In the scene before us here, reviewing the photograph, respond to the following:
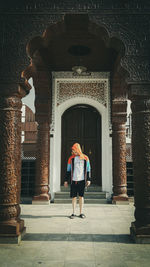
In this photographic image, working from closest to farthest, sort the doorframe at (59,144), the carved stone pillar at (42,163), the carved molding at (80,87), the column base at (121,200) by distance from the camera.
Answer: the column base at (121,200) → the carved stone pillar at (42,163) → the doorframe at (59,144) → the carved molding at (80,87)

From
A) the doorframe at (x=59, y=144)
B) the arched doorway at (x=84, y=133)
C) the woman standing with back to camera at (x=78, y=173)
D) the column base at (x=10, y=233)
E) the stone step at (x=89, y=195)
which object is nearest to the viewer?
the column base at (x=10, y=233)

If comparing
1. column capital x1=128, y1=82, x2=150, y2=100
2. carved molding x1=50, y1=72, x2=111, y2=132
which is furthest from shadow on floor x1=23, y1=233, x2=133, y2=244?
→ carved molding x1=50, y1=72, x2=111, y2=132

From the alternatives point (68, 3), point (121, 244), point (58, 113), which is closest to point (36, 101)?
point (58, 113)

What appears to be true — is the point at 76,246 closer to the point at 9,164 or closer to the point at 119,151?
the point at 9,164

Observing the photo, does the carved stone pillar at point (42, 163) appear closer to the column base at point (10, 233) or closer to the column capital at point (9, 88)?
the column base at point (10, 233)

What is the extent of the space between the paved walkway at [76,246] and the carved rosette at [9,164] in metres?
0.29

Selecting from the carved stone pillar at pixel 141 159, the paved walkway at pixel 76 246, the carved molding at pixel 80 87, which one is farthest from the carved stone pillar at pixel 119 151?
the carved stone pillar at pixel 141 159

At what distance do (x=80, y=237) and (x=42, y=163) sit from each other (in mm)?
3103

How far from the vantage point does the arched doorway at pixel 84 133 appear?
6738 millimetres

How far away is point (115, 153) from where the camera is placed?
5918 millimetres

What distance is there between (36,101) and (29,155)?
2656 millimetres

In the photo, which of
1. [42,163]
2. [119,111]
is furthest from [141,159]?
[42,163]

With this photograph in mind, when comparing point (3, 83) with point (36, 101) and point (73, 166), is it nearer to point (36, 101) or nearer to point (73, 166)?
point (73, 166)

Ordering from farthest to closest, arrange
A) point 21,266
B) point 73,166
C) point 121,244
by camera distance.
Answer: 1. point 73,166
2. point 121,244
3. point 21,266
